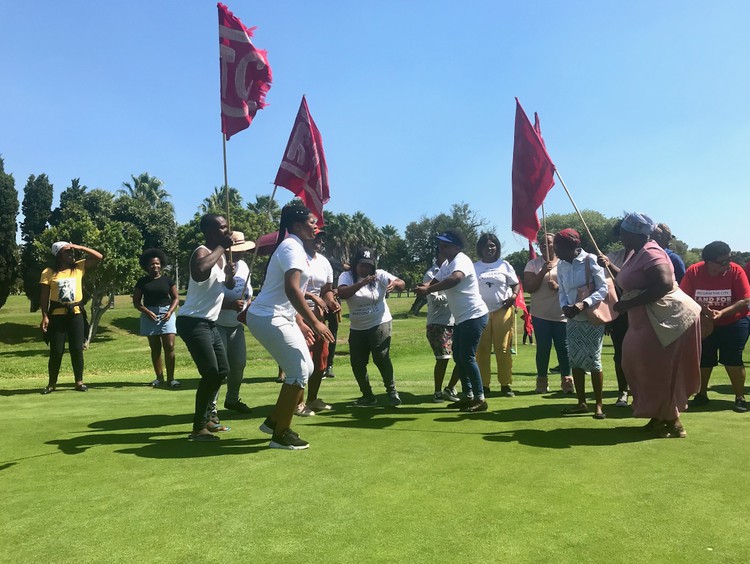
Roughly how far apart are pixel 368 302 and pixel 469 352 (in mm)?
1397

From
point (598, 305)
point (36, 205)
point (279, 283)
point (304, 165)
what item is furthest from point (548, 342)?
point (36, 205)

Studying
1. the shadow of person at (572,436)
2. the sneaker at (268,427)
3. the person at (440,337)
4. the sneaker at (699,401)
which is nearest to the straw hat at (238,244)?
the sneaker at (268,427)

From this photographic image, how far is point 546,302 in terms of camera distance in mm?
8234

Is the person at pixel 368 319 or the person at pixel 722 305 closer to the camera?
the person at pixel 722 305

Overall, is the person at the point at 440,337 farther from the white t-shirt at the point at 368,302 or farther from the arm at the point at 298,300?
the arm at the point at 298,300

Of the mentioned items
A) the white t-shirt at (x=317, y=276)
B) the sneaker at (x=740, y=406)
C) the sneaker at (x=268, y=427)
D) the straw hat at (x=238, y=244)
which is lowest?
the sneaker at (x=268, y=427)

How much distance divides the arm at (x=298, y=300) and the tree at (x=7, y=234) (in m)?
29.2

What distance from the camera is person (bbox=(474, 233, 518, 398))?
8211 millimetres

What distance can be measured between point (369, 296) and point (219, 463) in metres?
3.23

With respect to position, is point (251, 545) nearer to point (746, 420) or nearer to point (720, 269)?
point (746, 420)

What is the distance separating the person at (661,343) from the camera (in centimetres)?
514

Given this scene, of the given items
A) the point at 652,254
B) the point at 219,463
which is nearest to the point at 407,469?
the point at 219,463

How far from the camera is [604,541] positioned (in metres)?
2.81

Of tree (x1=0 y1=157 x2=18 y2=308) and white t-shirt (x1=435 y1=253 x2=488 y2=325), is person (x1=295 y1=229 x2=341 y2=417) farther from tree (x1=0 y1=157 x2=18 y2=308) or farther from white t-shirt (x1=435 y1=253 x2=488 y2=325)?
tree (x1=0 y1=157 x2=18 y2=308)
